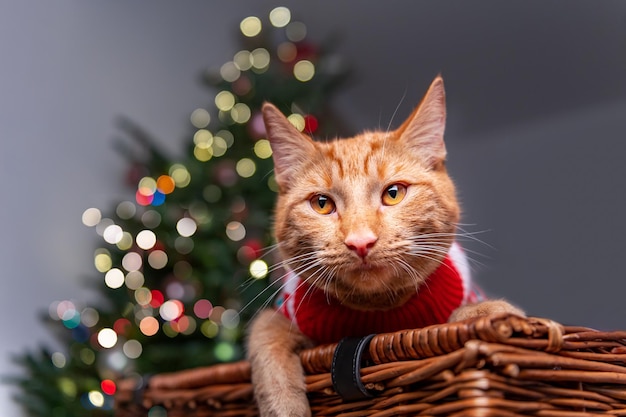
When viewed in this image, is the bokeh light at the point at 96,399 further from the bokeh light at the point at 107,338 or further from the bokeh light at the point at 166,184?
the bokeh light at the point at 166,184

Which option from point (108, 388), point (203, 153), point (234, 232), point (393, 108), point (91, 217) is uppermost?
point (393, 108)

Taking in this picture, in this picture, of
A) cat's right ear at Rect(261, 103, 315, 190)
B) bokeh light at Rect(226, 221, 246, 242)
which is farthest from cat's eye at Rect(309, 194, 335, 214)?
bokeh light at Rect(226, 221, 246, 242)

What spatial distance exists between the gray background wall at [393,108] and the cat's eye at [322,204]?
3.55 feet

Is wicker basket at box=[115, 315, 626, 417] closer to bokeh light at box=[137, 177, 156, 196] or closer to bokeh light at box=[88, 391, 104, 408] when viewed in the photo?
bokeh light at box=[88, 391, 104, 408]

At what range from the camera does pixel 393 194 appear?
1.05 metres

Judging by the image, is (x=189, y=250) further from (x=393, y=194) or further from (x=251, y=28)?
Answer: (x=393, y=194)

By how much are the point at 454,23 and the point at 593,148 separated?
80 cm

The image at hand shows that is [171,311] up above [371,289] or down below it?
above

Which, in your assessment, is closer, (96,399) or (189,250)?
(96,399)

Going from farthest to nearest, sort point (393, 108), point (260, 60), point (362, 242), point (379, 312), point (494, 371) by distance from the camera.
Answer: point (393, 108)
point (260, 60)
point (379, 312)
point (362, 242)
point (494, 371)

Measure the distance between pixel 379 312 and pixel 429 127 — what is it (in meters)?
0.35

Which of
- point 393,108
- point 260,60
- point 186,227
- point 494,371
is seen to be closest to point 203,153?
point 186,227

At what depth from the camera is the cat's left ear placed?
111 cm

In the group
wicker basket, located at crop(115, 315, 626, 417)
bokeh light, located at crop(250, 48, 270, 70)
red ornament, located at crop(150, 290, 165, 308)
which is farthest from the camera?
bokeh light, located at crop(250, 48, 270, 70)
